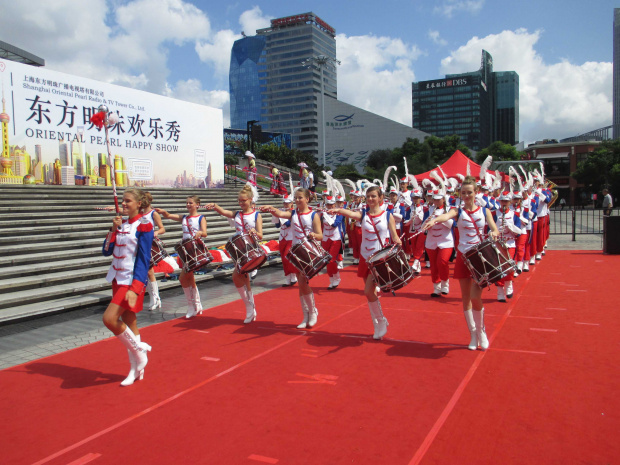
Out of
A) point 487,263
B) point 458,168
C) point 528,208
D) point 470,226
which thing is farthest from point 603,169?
point 487,263

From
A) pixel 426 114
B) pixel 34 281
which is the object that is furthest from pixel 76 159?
pixel 426 114

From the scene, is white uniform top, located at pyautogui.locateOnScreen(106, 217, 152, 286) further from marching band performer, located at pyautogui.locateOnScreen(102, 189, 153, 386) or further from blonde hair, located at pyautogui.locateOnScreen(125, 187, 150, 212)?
blonde hair, located at pyautogui.locateOnScreen(125, 187, 150, 212)

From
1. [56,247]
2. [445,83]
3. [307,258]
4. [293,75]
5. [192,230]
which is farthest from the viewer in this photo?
[293,75]

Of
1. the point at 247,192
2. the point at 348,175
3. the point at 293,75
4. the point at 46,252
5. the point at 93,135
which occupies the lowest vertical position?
the point at 46,252

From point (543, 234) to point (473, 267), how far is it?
917 centimetres

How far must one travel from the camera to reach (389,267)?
5.36 m

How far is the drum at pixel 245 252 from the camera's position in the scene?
6.37 m

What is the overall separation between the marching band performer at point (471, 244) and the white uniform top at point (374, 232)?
572mm

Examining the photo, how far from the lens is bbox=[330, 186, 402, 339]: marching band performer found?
573cm

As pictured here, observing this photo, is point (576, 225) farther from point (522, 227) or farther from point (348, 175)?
point (348, 175)

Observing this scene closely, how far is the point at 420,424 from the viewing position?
3639mm

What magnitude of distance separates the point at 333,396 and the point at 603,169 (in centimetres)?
5354

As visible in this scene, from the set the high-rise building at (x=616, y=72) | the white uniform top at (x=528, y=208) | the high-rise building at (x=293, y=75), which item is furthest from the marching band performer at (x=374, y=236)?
the high-rise building at (x=616, y=72)

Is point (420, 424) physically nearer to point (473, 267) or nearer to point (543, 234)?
point (473, 267)
